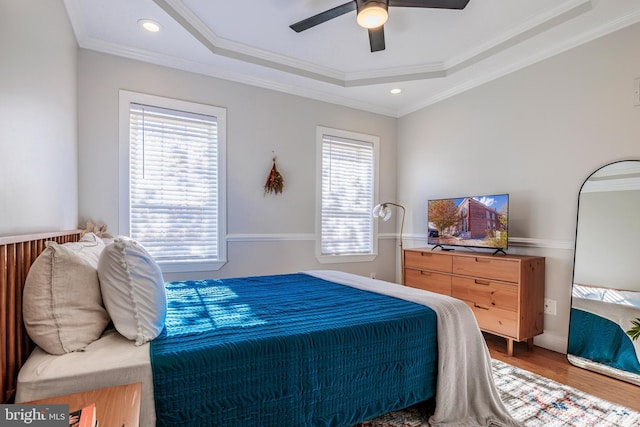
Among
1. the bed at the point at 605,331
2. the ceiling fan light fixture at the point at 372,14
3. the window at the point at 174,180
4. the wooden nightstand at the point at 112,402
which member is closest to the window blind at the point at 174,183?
the window at the point at 174,180

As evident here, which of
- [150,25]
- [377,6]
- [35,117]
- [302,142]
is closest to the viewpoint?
[35,117]

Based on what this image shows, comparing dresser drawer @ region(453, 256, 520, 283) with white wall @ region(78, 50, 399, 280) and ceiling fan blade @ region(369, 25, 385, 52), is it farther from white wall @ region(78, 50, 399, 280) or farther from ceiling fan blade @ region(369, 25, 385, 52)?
ceiling fan blade @ region(369, 25, 385, 52)

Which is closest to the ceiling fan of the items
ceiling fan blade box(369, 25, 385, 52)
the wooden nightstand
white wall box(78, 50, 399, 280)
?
ceiling fan blade box(369, 25, 385, 52)

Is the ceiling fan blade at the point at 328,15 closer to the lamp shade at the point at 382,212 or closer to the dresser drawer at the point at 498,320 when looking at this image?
the lamp shade at the point at 382,212

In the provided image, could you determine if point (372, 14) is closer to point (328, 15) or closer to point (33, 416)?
point (328, 15)

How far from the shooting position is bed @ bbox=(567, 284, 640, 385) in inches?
92.7

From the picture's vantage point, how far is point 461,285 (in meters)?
3.22

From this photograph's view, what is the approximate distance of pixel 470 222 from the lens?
3301mm

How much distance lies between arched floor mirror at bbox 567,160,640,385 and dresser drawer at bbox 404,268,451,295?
1038 mm

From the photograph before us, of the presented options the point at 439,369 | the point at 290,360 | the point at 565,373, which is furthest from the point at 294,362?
the point at 565,373

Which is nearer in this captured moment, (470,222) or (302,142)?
(470,222)

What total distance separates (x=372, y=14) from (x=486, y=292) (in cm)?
250

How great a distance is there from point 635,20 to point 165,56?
3928 millimetres

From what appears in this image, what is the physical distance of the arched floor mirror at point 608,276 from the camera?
238 cm
